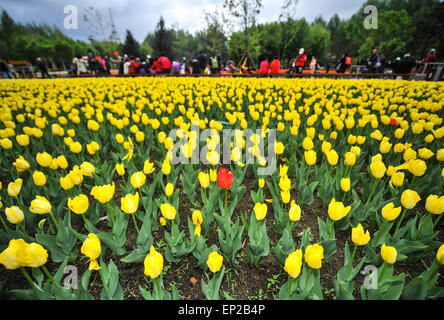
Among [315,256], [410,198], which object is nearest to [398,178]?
[410,198]

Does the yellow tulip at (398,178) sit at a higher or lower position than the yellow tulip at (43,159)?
lower

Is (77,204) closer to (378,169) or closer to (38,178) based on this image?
(38,178)

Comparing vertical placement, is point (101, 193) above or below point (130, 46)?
below

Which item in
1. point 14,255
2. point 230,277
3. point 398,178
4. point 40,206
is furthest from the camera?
point 398,178

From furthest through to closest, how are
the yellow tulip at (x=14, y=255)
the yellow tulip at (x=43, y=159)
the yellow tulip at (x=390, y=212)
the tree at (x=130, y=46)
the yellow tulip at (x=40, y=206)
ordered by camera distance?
the tree at (x=130, y=46) < the yellow tulip at (x=43, y=159) < the yellow tulip at (x=40, y=206) < the yellow tulip at (x=390, y=212) < the yellow tulip at (x=14, y=255)

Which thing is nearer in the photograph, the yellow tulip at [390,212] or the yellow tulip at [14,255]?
the yellow tulip at [14,255]

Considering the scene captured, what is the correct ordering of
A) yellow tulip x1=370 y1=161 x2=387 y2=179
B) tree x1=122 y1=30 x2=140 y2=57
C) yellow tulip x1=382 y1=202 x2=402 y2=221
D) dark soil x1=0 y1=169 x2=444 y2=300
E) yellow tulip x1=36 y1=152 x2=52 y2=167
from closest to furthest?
1. yellow tulip x1=382 y1=202 x2=402 y2=221
2. dark soil x1=0 y1=169 x2=444 y2=300
3. yellow tulip x1=370 y1=161 x2=387 y2=179
4. yellow tulip x1=36 y1=152 x2=52 y2=167
5. tree x1=122 y1=30 x2=140 y2=57

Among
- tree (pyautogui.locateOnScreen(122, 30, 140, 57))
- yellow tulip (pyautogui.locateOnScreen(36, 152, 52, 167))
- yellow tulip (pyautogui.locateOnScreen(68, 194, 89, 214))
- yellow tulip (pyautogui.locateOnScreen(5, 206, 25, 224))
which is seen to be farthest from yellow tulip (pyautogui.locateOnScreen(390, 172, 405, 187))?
tree (pyautogui.locateOnScreen(122, 30, 140, 57))

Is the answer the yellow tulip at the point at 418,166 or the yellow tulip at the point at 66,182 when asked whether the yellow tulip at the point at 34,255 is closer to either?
the yellow tulip at the point at 66,182

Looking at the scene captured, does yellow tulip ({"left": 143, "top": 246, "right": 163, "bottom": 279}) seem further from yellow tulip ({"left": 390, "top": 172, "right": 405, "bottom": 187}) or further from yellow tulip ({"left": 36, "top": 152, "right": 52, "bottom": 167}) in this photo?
yellow tulip ({"left": 390, "top": 172, "right": 405, "bottom": 187})

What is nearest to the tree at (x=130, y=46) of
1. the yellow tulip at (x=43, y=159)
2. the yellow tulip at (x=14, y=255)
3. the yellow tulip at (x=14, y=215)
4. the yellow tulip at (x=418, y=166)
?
the yellow tulip at (x=43, y=159)
